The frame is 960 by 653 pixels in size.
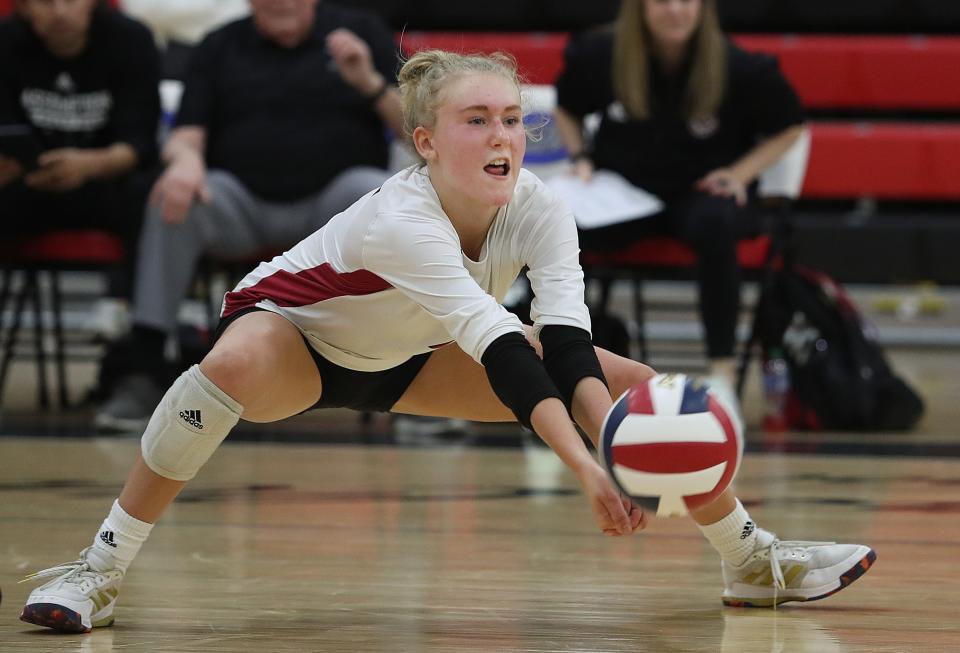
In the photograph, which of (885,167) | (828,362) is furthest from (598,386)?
(885,167)

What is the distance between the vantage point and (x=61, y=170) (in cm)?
438

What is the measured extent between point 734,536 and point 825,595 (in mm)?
164

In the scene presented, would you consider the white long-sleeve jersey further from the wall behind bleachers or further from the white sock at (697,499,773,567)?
the wall behind bleachers

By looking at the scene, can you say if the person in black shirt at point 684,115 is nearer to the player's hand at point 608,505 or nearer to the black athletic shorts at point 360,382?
the black athletic shorts at point 360,382

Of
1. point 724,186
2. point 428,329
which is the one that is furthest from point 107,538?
point 724,186

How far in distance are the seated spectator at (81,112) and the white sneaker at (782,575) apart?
8.95 ft

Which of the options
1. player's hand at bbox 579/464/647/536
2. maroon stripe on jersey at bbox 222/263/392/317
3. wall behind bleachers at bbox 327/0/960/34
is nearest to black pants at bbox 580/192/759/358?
maroon stripe on jersey at bbox 222/263/392/317

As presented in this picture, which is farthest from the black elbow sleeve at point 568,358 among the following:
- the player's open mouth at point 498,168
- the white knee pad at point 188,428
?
the white knee pad at point 188,428

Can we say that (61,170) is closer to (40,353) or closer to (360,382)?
(40,353)

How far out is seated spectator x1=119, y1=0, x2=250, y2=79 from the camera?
21.1 ft

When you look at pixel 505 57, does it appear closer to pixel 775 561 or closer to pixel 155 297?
pixel 775 561

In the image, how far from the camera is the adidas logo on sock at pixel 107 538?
7.00 ft

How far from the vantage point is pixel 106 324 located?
5074 mm

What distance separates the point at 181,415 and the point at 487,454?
1.88 meters
